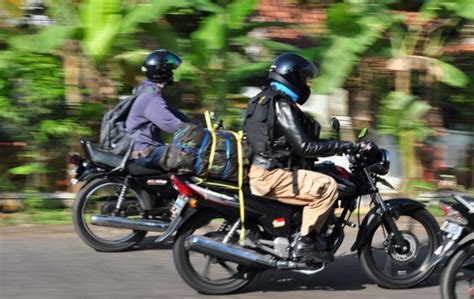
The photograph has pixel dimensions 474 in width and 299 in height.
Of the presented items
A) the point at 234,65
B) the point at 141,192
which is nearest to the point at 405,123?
the point at 234,65

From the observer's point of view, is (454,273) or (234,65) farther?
(234,65)

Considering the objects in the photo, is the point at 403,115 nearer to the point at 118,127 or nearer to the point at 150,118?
the point at 150,118

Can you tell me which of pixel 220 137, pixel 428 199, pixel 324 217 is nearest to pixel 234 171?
pixel 220 137

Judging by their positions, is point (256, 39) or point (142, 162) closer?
point (142, 162)

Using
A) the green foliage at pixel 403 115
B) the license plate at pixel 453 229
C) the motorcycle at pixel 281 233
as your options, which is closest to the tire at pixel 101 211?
the motorcycle at pixel 281 233

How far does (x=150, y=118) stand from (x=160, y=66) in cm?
48

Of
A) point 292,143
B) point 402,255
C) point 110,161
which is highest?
point 292,143

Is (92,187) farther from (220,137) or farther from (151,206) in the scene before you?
(220,137)

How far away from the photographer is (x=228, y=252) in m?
6.06

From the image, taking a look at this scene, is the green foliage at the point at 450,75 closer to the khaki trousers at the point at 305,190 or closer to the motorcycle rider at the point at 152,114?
the motorcycle rider at the point at 152,114

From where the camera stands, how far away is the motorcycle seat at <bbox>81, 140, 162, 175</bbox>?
24.1ft

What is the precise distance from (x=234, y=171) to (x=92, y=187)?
191 centimetres

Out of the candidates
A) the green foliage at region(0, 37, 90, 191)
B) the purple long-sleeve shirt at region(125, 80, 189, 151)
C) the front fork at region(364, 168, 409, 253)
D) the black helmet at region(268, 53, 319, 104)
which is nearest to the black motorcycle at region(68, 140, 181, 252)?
the purple long-sleeve shirt at region(125, 80, 189, 151)

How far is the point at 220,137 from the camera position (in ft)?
20.0
